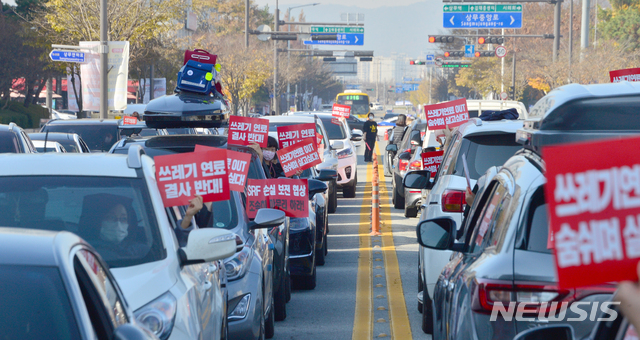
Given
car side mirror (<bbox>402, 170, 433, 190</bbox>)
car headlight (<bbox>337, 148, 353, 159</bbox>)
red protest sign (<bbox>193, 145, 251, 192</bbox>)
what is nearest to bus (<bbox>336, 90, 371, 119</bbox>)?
car headlight (<bbox>337, 148, 353, 159</bbox>)

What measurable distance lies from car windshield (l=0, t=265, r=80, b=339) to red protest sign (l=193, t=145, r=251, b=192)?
433cm

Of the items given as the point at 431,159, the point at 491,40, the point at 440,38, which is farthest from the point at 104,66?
the point at 491,40

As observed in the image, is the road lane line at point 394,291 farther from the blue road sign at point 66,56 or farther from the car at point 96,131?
the blue road sign at point 66,56

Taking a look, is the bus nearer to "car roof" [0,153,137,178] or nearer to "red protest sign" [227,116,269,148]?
"red protest sign" [227,116,269,148]

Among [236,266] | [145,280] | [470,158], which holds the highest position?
[470,158]

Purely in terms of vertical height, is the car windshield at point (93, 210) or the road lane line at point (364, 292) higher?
the car windshield at point (93, 210)

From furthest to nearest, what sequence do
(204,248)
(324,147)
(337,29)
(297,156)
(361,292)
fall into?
(337,29) < (324,147) < (297,156) < (361,292) < (204,248)

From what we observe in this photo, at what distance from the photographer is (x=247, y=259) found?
5934 millimetres

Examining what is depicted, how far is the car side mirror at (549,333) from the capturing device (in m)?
2.71

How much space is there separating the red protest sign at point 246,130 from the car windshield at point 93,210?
555 cm

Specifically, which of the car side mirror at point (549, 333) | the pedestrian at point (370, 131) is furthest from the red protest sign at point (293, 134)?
the pedestrian at point (370, 131)

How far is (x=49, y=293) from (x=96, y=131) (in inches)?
606

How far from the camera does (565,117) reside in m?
3.33

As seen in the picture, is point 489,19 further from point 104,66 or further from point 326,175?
point 326,175
